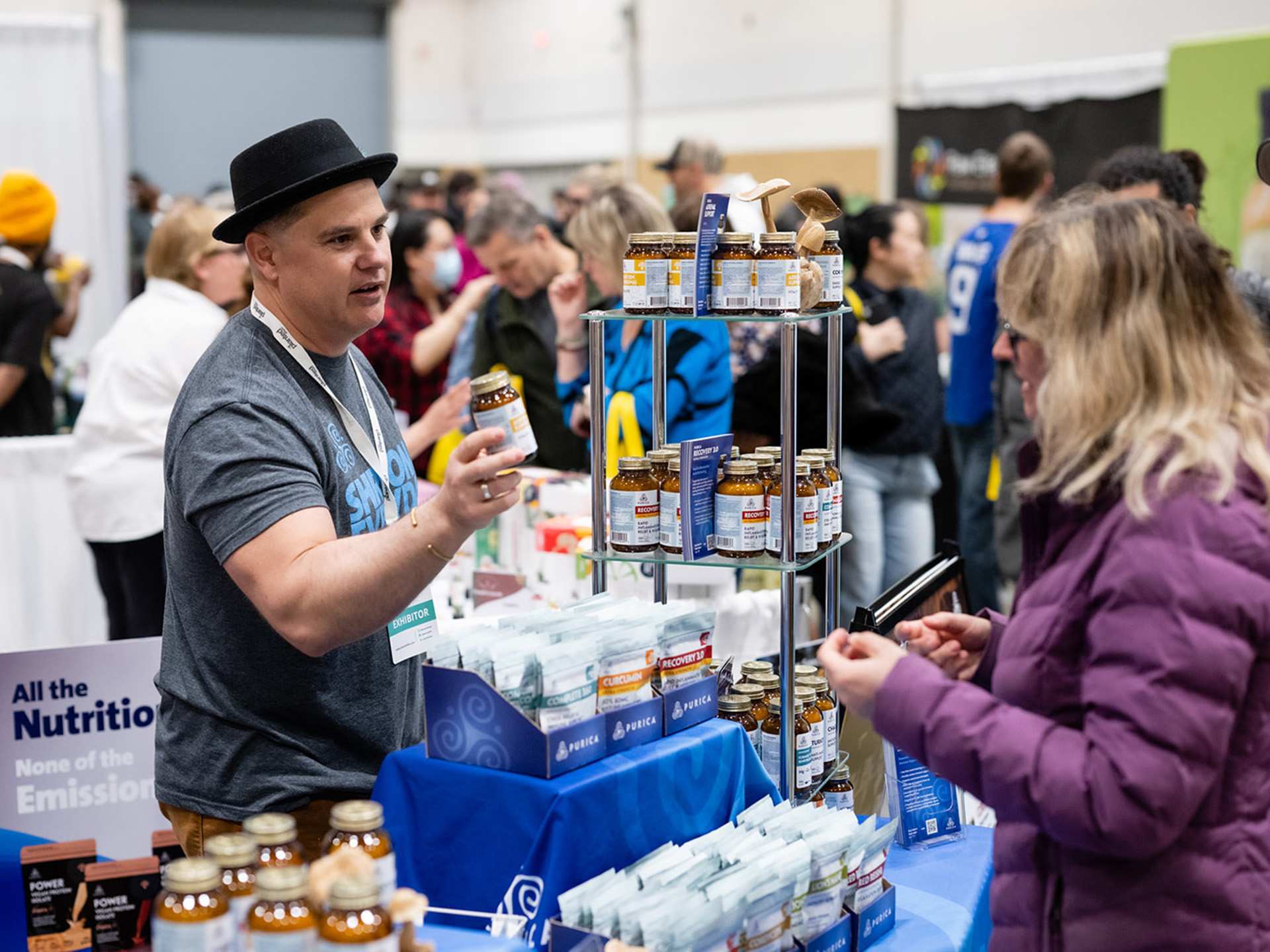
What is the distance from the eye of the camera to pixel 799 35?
35.0 ft

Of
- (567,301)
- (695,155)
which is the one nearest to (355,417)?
(567,301)

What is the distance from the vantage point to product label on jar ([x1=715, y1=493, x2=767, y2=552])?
2.08 meters

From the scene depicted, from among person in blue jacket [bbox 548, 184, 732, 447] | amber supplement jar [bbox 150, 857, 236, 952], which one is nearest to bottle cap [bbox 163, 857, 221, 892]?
amber supplement jar [bbox 150, 857, 236, 952]

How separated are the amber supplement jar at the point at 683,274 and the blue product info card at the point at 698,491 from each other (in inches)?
8.6

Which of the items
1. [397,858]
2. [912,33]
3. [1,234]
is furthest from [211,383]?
[912,33]

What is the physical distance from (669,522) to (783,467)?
20 centimetres

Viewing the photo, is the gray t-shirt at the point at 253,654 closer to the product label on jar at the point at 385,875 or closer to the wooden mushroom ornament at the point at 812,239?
the product label on jar at the point at 385,875

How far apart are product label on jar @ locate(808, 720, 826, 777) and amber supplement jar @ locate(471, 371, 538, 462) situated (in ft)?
2.51

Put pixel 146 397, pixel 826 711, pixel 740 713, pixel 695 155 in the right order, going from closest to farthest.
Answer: pixel 740 713, pixel 826 711, pixel 146 397, pixel 695 155

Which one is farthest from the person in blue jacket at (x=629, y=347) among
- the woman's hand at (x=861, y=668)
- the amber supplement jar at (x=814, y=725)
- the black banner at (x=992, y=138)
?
the black banner at (x=992, y=138)

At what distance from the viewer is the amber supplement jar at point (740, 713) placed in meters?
2.17

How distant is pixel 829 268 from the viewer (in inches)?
87.4

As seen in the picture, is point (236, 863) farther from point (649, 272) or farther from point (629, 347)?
point (629, 347)

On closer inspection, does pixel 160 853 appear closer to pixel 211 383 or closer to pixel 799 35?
pixel 211 383
